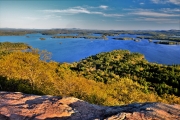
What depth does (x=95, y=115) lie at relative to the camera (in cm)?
796

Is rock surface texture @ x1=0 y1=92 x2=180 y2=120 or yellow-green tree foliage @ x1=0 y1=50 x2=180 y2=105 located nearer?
rock surface texture @ x1=0 y1=92 x2=180 y2=120

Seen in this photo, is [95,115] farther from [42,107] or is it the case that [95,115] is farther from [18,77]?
[18,77]

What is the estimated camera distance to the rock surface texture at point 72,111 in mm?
7512

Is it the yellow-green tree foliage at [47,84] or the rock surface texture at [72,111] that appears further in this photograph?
the yellow-green tree foliage at [47,84]

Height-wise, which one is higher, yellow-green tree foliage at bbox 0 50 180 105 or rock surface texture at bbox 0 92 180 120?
rock surface texture at bbox 0 92 180 120

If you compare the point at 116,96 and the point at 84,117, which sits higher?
the point at 84,117

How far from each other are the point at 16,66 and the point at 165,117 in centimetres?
2209

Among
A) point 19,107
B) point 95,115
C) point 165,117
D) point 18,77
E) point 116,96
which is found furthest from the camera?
point 116,96

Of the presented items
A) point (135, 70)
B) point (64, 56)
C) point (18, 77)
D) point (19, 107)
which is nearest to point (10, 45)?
point (64, 56)

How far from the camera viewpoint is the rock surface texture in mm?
7512

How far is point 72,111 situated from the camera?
812 cm

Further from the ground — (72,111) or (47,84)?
(72,111)

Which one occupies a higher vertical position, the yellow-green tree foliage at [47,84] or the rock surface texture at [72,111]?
the rock surface texture at [72,111]

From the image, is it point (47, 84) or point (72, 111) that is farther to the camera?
point (47, 84)
